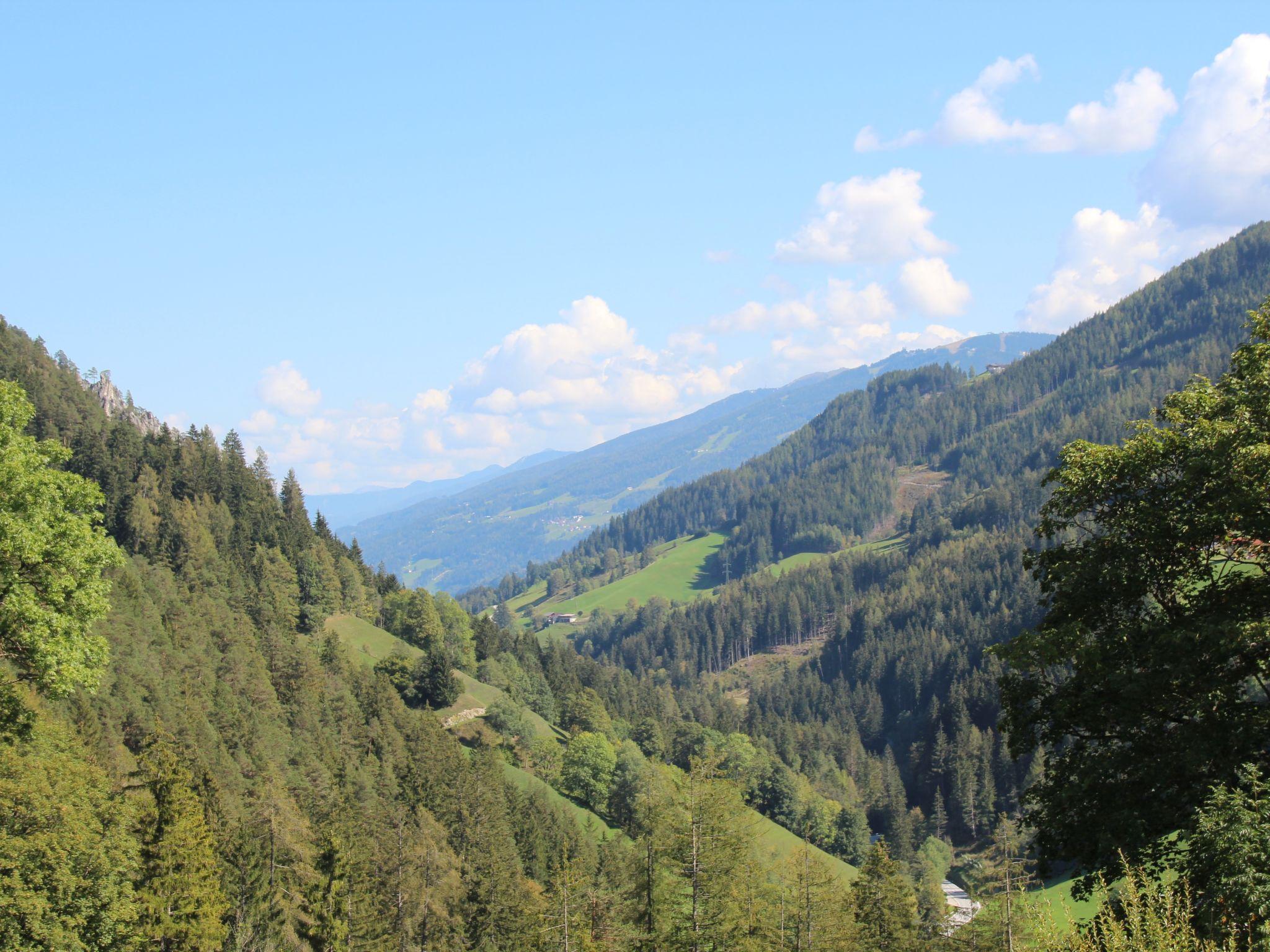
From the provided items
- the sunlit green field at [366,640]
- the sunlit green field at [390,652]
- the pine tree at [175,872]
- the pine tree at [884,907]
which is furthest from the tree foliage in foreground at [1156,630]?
the sunlit green field at [366,640]

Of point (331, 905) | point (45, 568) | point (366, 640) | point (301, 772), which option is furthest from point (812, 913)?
point (366, 640)

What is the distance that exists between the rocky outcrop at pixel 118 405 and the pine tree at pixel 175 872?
363ft

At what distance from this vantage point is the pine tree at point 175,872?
39.7 meters

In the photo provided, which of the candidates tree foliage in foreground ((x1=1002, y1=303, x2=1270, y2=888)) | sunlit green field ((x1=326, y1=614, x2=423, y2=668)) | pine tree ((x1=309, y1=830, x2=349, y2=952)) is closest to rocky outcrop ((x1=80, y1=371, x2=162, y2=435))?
sunlit green field ((x1=326, y1=614, x2=423, y2=668))

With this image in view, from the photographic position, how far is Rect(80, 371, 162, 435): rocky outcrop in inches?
5512

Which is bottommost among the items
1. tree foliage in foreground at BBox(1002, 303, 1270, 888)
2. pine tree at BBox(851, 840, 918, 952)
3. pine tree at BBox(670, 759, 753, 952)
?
pine tree at BBox(851, 840, 918, 952)

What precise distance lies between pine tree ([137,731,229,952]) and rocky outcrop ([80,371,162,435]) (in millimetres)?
110681

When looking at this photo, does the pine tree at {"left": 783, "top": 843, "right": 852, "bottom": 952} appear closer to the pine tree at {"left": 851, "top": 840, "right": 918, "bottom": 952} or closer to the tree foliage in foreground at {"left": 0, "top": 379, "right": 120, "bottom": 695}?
the pine tree at {"left": 851, "top": 840, "right": 918, "bottom": 952}

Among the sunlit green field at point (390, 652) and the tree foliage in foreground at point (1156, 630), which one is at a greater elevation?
the tree foliage in foreground at point (1156, 630)

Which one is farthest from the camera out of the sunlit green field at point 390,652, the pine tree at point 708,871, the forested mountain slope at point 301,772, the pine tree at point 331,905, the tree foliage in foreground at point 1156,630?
the sunlit green field at point 390,652

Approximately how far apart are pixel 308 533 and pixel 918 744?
115376 millimetres

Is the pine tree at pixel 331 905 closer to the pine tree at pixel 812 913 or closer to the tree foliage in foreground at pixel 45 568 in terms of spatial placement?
the pine tree at pixel 812 913

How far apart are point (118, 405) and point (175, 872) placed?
12603 cm

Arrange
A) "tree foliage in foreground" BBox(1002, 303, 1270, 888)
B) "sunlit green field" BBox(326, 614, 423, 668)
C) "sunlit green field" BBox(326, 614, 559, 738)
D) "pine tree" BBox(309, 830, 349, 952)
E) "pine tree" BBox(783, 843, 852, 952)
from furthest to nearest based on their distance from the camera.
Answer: "sunlit green field" BBox(326, 614, 423, 668)
"sunlit green field" BBox(326, 614, 559, 738)
"pine tree" BBox(309, 830, 349, 952)
"pine tree" BBox(783, 843, 852, 952)
"tree foliage in foreground" BBox(1002, 303, 1270, 888)
